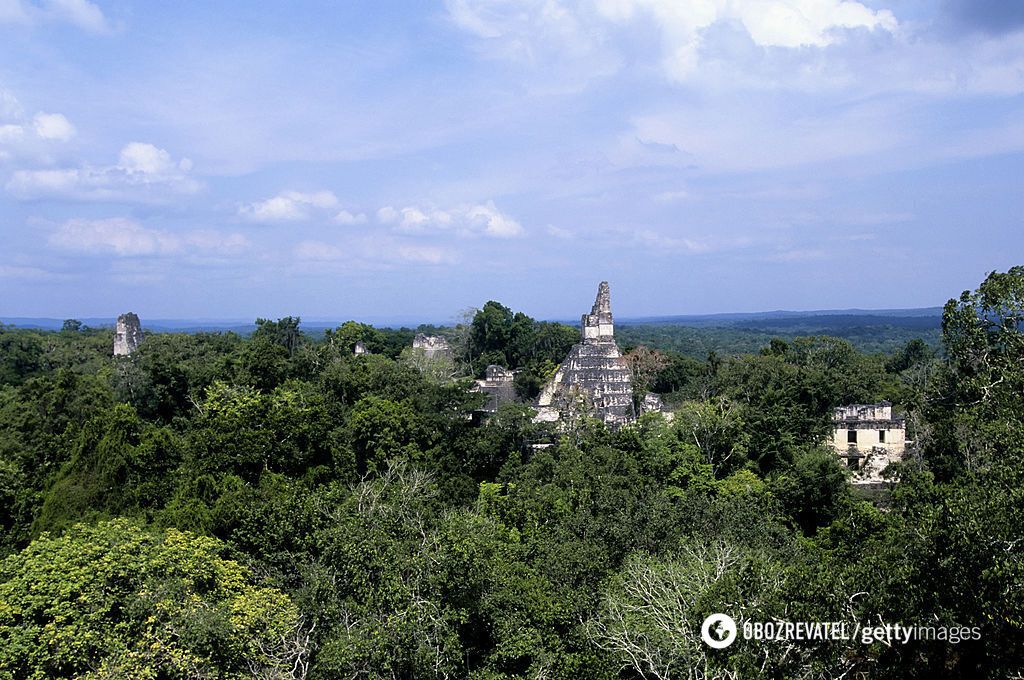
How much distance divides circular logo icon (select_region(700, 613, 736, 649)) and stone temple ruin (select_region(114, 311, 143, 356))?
141 ft

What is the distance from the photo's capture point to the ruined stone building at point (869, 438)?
85.0 feet

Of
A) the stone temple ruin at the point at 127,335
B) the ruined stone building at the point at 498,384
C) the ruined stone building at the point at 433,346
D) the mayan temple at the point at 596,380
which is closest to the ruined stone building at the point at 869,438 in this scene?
the mayan temple at the point at 596,380

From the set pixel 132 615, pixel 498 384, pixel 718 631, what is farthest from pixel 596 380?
pixel 132 615

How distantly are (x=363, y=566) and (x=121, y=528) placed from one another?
14.3 feet

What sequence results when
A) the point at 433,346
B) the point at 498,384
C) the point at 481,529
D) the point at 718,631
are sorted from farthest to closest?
the point at 433,346, the point at 498,384, the point at 481,529, the point at 718,631

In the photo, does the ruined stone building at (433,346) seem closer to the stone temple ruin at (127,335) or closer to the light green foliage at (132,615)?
the stone temple ruin at (127,335)

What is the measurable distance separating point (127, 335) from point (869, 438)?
3981cm

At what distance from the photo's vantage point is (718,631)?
30.5 ft

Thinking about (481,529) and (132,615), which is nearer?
(132,615)

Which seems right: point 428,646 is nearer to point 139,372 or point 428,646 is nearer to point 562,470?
point 562,470

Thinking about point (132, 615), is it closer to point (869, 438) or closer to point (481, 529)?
point (481, 529)

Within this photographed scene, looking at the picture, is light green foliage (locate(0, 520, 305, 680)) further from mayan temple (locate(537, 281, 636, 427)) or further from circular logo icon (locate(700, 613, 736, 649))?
mayan temple (locate(537, 281, 636, 427))

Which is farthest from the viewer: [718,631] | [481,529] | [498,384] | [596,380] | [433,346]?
[433,346]

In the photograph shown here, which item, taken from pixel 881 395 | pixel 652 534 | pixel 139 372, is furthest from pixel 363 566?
pixel 881 395
